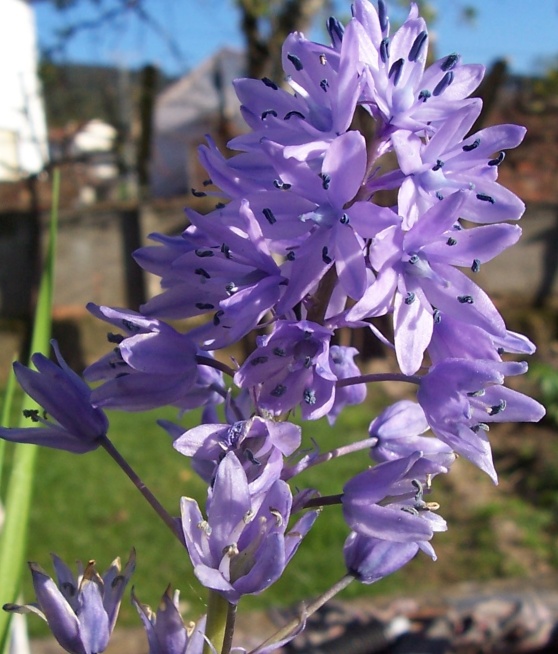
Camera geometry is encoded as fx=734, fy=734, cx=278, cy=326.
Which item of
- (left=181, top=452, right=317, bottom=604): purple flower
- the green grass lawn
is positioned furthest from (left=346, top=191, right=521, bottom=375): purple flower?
the green grass lawn

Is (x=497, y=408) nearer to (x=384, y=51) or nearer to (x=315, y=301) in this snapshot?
(x=315, y=301)

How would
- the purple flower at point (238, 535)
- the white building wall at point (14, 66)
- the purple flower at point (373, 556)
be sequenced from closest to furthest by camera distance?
the purple flower at point (238, 535), the purple flower at point (373, 556), the white building wall at point (14, 66)

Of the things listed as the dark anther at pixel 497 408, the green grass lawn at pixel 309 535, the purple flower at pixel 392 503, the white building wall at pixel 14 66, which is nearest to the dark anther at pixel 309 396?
the purple flower at pixel 392 503

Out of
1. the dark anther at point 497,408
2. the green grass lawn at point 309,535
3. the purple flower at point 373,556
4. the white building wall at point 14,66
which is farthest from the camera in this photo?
the white building wall at point 14,66

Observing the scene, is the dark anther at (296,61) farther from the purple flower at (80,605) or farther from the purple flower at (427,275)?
the purple flower at (80,605)

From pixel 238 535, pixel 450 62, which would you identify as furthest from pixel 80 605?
pixel 450 62

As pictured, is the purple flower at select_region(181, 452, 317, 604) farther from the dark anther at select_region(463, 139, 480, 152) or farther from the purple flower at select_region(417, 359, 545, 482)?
the dark anther at select_region(463, 139, 480, 152)

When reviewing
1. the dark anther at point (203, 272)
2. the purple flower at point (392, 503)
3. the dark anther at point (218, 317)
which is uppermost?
the dark anther at point (203, 272)
